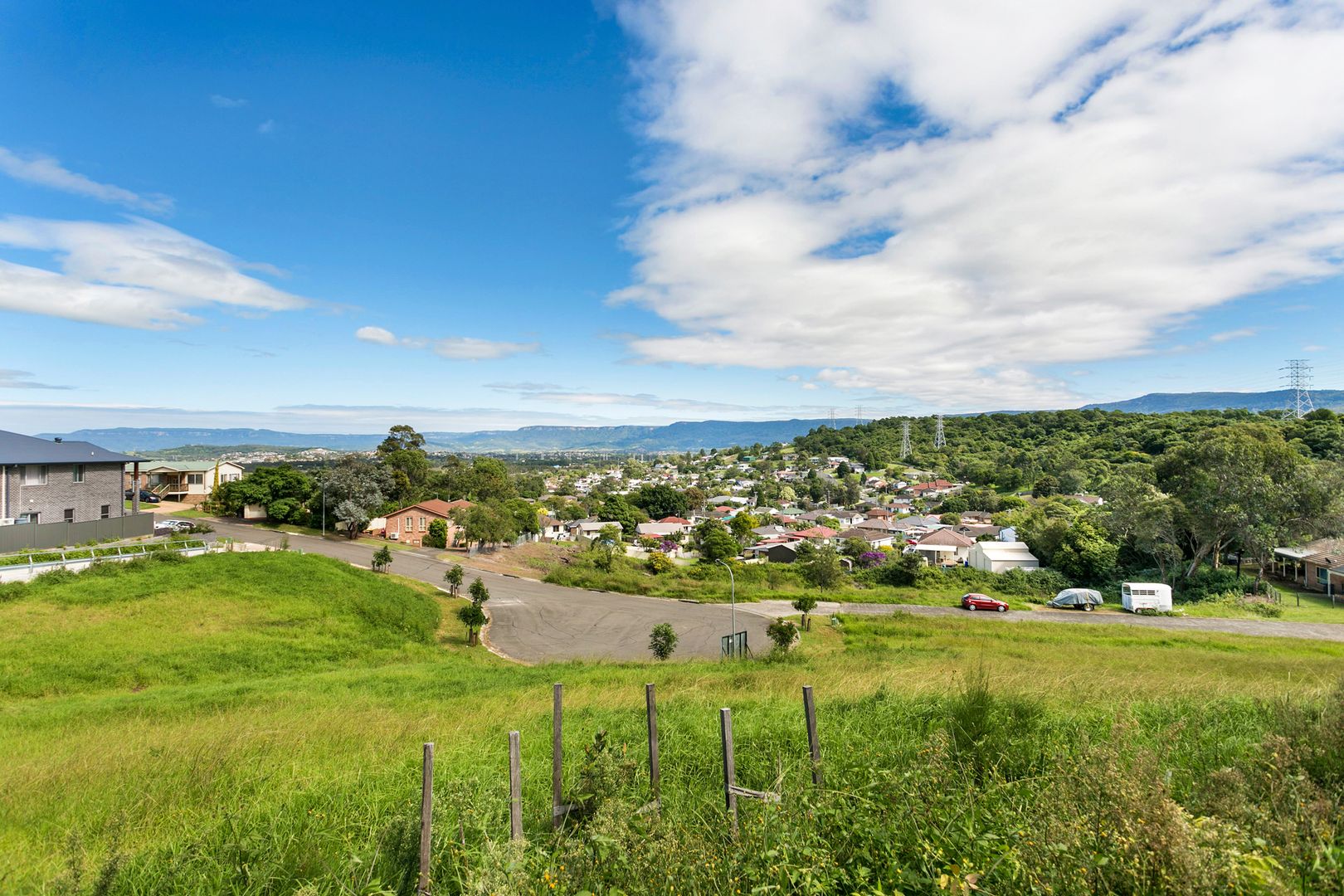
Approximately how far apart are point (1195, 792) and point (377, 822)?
5180 mm

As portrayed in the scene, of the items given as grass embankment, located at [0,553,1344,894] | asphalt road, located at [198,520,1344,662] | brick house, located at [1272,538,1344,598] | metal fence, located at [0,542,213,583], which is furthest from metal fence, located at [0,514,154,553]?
brick house, located at [1272,538,1344,598]

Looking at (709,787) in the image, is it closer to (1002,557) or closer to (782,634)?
(782,634)

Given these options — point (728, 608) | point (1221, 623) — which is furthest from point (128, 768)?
point (1221, 623)

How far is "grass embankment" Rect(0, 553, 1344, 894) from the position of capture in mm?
2730

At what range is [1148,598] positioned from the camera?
30.9m

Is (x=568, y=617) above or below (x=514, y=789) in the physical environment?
below

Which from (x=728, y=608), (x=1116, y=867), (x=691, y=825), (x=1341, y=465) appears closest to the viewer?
(x=1116, y=867)

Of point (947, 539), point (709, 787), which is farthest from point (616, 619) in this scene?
point (947, 539)

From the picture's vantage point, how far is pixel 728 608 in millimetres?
31406

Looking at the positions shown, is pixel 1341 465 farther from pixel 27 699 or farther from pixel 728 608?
pixel 27 699

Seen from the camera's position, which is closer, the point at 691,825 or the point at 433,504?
the point at 691,825

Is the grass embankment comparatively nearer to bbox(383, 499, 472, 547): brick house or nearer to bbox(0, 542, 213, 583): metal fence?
bbox(0, 542, 213, 583): metal fence

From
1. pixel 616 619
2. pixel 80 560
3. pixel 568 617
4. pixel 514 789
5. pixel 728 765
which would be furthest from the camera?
pixel 616 619

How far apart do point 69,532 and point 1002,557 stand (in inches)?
2226
